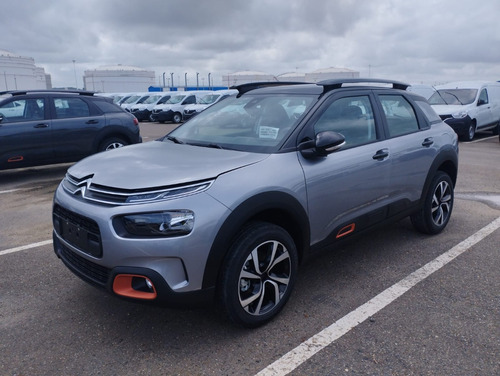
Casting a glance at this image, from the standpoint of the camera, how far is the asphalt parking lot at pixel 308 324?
2672mm

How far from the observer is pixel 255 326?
9.87ft

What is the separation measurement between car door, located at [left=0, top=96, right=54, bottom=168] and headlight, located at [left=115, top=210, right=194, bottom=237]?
20.3ft

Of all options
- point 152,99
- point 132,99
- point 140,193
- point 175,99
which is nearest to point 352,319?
point 140,193

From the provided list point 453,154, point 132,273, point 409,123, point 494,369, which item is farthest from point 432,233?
point 132,273

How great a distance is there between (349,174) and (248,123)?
937 mm

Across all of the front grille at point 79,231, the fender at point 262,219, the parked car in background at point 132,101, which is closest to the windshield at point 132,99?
the parked car in background at point 132,101

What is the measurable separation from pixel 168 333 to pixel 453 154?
3635mm

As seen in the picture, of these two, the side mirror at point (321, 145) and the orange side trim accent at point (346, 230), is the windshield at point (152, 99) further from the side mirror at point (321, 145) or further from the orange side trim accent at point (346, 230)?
the side mirror at point (321, 145)

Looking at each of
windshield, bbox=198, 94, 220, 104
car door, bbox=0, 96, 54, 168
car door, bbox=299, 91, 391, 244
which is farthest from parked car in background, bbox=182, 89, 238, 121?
car door, bbox=299, 91, 391, 244

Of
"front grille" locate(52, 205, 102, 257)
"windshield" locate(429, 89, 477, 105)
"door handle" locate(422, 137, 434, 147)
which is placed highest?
"windshield" locate(429, 89, 477, 105)

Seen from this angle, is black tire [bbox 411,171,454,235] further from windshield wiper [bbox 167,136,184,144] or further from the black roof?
windshield wiper [bbox 167,136,184,144]

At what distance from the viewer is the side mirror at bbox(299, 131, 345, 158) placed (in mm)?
3180

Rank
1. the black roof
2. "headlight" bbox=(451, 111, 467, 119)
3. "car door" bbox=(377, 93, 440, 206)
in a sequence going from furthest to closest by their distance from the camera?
1. "headlight" bbox=(451, 111, 467, 119)
2. "car door" bbox=(377, 93, 440, 206)
3. the black roof

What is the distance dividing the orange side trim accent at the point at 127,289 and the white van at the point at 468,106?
1274 cm
